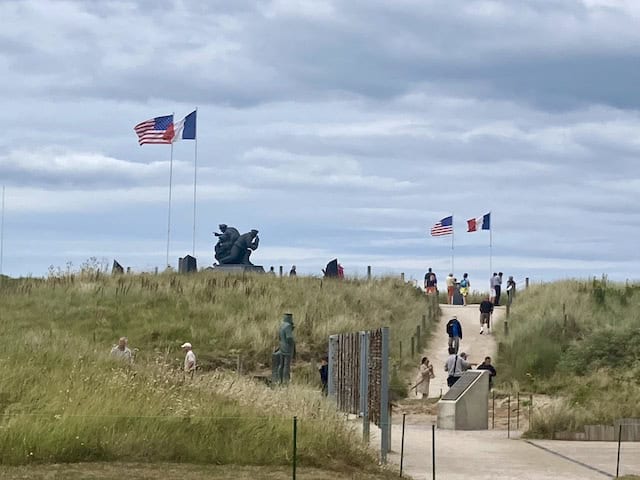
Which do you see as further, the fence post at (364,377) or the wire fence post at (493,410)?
the wire fence post at (493,410)

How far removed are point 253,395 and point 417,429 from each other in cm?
765

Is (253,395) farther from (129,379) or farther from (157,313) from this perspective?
(157,313)

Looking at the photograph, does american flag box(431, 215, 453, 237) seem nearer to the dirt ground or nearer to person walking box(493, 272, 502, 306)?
person walking box(493, 272, 502, 306)

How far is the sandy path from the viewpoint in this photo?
116ft

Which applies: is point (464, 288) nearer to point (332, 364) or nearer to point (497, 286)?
point (497, 286)

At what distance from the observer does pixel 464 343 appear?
40562 mm

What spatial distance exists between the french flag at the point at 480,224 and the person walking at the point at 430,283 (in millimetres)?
2564

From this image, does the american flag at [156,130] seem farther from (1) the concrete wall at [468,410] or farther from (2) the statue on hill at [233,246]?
(1) the concrete wall at [468,410]

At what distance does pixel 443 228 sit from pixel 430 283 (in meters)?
3.52

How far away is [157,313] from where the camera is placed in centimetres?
4053

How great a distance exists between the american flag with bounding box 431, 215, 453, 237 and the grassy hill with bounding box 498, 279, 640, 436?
5456mm

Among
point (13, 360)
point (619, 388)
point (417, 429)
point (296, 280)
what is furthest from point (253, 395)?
point (296, 280)

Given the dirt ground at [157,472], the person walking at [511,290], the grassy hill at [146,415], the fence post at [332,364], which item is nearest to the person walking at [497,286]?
the person walking at [511,290]

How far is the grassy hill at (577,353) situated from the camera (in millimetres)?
24719
